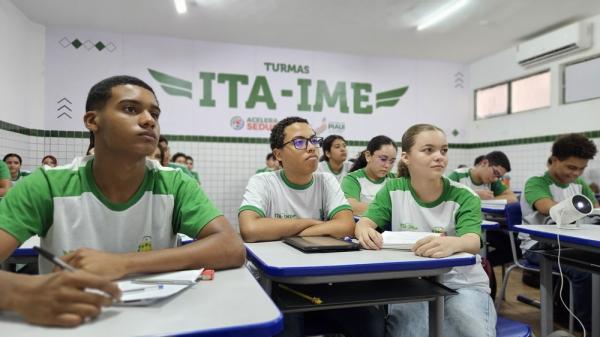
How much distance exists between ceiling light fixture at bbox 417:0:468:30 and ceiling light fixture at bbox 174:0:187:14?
10.2ft

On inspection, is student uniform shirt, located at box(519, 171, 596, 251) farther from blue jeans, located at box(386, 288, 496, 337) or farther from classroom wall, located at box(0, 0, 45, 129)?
classroom wall, located at box(0, 0, 45, 129)

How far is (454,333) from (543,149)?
551 centimetres

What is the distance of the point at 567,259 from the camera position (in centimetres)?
225

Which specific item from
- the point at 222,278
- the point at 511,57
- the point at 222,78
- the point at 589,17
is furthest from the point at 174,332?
the point at 511,57

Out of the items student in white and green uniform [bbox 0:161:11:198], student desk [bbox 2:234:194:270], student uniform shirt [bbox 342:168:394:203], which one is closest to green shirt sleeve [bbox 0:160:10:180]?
student in white and green uniform [bbox 0:161:11:198]

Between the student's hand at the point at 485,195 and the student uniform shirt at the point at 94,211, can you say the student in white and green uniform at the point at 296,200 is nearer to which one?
the student uniform shirt at the point at 94,211

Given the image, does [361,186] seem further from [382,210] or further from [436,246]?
[436,246]

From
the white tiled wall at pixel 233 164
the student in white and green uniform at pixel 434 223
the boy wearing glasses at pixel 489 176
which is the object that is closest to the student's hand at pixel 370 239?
the student in white and green uniform at pixel 434 223

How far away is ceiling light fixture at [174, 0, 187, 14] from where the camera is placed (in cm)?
490

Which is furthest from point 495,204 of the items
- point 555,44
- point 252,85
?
point 252,85

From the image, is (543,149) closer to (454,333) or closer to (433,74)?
(433,74)

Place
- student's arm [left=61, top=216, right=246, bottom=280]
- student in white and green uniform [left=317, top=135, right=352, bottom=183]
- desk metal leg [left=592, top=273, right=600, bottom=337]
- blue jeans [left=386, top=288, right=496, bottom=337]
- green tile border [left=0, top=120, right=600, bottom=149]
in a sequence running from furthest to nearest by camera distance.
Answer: green tile border [left=0, top=120, right=600, bottom=149], student in white and green uniform [left=317, top=135, right=352, bottom=183], desk metal leg [left=592, top=273, right=600, bottom=337], blue jeans [left=386, top=288, right=496, bottom=337], student's arm [left=61, top=216, right=246, bottom=280]

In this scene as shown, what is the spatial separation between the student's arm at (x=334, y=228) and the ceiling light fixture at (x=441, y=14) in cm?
399

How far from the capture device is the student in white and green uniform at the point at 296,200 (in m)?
1.89
